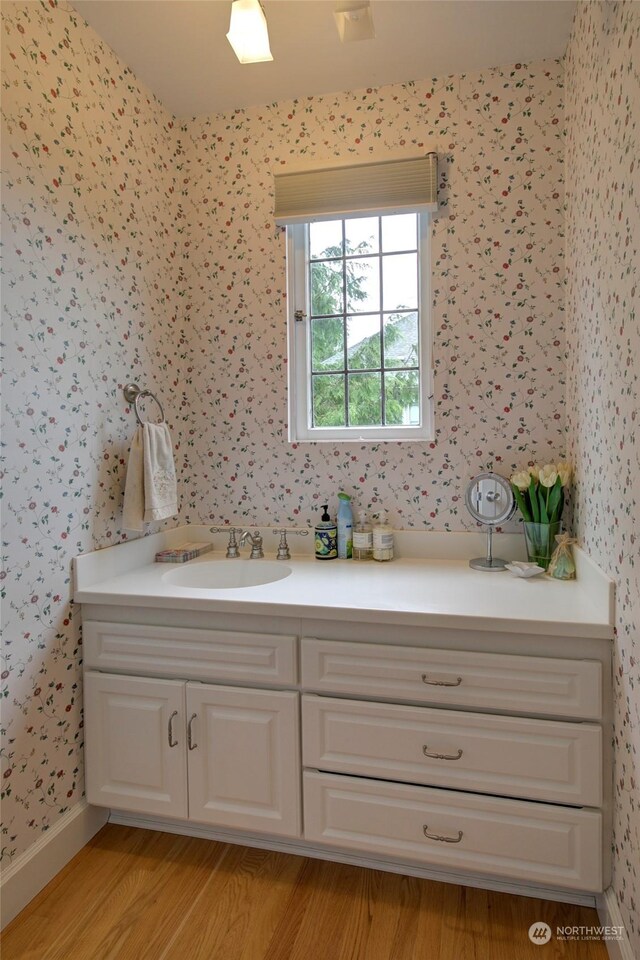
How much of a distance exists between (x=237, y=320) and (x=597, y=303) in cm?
133

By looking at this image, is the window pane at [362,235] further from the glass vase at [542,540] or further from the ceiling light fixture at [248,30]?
the glass vase at [542,540]

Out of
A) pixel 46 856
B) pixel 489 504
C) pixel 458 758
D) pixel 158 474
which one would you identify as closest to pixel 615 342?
pixel 489 504

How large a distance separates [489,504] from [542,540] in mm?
207

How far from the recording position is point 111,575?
188 cm

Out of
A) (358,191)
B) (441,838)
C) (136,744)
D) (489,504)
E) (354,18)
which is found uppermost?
(354,18)

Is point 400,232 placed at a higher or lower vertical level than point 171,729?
higher

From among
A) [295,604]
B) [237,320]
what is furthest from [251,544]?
[237,320]

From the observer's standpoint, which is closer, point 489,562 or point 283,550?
point 489,562

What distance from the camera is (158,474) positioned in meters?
1.95

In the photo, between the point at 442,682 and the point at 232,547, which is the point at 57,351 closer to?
the point at 232,547

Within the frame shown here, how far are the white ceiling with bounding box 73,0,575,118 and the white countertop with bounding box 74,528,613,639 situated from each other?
1.68 meters

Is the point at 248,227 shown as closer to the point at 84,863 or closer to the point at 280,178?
the point at 280,178

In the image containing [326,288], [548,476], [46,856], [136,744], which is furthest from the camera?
[326,288]

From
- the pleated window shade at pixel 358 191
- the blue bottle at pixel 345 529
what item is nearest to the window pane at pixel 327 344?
the pleated window shade at pixel 358 191
